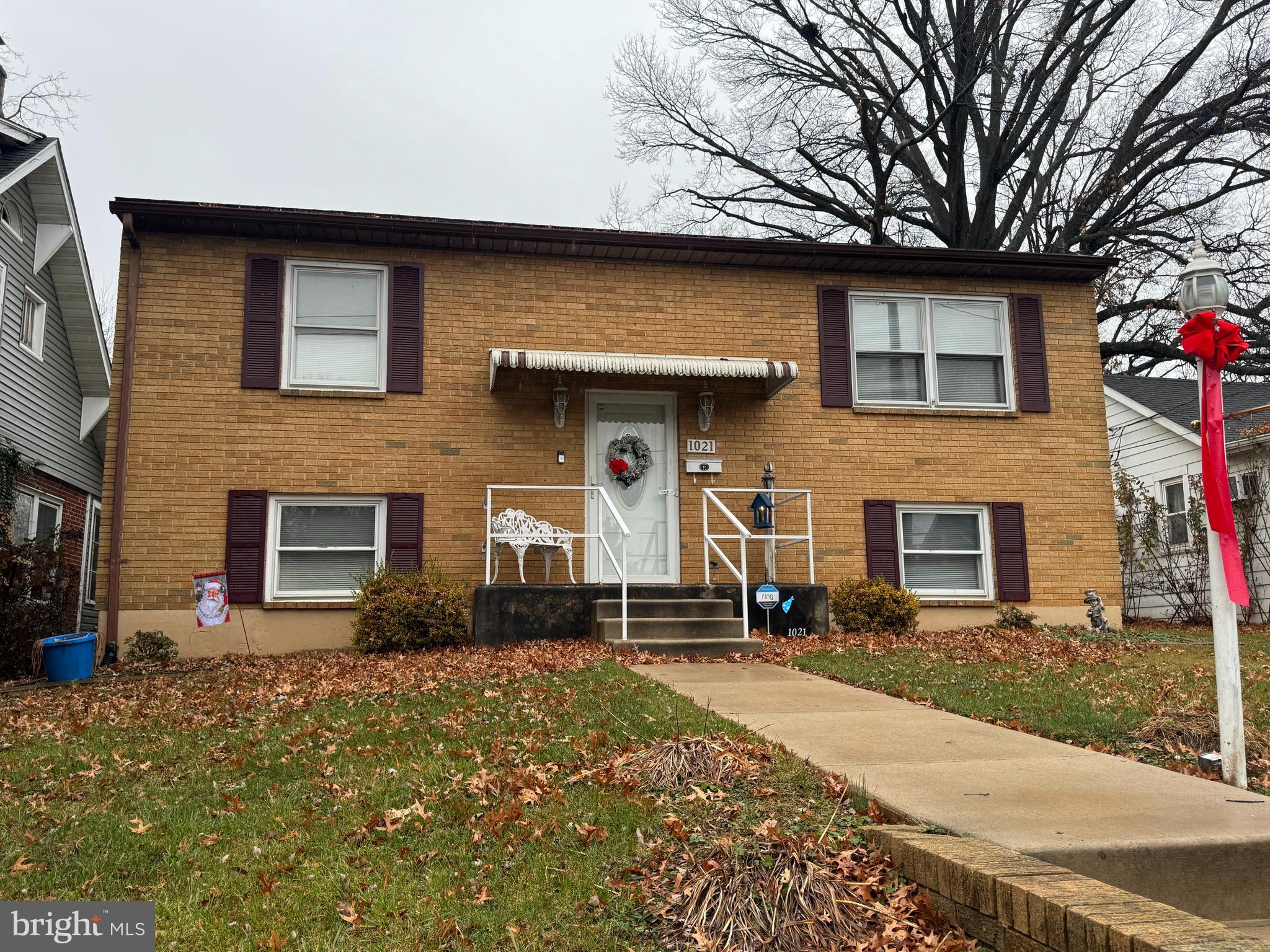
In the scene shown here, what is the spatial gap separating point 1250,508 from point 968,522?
6.54 m

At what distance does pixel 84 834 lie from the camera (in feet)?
13.7

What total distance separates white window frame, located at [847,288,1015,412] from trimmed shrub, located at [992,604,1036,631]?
2.73m

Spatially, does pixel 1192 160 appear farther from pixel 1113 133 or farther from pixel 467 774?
pixel 467 774

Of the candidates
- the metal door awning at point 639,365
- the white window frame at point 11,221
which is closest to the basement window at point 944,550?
the metal door awning at point 639,365

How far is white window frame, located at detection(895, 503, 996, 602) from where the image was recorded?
13016 mm

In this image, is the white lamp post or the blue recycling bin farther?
the blue recycling bin

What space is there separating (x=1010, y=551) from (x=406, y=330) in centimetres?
824

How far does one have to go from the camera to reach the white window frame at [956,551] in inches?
512

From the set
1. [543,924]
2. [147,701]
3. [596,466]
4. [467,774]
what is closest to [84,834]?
[467,774]

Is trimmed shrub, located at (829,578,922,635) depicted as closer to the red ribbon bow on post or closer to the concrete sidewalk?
the concrete sidewalk

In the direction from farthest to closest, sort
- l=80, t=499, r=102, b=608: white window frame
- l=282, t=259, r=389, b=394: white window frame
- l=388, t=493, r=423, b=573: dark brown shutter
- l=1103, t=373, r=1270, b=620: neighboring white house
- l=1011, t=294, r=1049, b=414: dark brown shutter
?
l=80, t=499, r=102, b=608: white window frame → l=1103, t=373, r=1270, b=620: neighboring white house → l=1011, t=294, r=1049, b=414: dark brown shutter → l=282, t=259, r=389, b=394: white window frame → l=388, t=493, r=423, b=573: dark brown shutter

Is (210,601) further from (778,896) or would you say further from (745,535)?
(778,896)

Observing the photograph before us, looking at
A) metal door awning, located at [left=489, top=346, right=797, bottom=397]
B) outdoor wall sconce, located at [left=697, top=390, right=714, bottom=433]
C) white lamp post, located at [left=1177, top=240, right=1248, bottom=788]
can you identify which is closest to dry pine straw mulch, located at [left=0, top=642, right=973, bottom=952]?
white lamp post, located at [left=1177, top=240, right=1248, bottom=788]

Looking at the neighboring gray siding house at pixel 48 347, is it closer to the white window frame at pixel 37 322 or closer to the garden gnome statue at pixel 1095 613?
the white window frame at pixel 37 322
